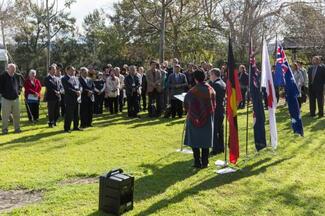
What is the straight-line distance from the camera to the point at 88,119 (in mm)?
12922

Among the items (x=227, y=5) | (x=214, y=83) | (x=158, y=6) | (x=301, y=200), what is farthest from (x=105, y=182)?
(x=227, y=5)

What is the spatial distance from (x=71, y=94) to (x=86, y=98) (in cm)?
86

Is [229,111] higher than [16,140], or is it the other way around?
[229,111]

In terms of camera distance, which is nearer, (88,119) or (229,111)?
(229,111)

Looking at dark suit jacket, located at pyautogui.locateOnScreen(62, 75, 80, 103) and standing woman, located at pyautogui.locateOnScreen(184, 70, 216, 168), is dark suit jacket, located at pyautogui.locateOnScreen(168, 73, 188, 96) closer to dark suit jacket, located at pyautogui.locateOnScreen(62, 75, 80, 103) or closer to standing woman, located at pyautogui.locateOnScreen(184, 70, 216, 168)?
dark suit jacket, located at pyautogui.locateOnScreen(62, 75, 80, 103)

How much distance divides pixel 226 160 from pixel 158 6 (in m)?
16.3

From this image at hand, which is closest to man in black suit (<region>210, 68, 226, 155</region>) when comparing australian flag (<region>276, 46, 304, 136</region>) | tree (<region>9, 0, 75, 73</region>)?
australian flag (<region>276, 46, 304, 136</region>)

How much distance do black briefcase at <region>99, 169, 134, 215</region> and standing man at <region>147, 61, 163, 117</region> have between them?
9091 mm

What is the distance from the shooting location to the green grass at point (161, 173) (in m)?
6.00

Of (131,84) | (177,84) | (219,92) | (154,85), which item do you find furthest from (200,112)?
(131,84)

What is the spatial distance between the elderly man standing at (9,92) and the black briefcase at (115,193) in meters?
7.13

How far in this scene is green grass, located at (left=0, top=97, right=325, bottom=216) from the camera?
19.7 ft

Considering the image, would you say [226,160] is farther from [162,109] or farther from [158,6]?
[158,6]

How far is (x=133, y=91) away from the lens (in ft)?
49.1
